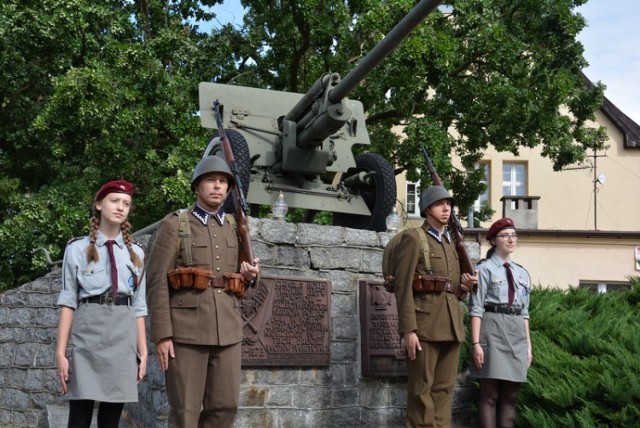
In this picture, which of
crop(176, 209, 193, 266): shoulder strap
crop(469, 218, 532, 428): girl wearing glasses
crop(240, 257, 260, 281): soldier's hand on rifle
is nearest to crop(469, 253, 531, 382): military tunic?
crop(469, 218, 532, 428): girl wearing glasses

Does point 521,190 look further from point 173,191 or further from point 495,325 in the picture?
point 495,325

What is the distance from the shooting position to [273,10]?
54.1ft

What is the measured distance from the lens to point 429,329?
5.54m

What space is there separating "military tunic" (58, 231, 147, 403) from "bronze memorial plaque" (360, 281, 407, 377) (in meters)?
2.67

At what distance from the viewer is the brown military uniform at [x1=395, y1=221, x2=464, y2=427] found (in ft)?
18.1

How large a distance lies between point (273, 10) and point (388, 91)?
9.12 ft

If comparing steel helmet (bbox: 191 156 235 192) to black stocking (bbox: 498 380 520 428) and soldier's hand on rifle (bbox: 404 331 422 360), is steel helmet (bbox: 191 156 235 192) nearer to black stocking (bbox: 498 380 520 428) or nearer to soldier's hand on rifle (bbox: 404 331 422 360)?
→ soldier's hand on rifle (bbox: 404 331 422 360)

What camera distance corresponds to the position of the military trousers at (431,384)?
552 centimetres

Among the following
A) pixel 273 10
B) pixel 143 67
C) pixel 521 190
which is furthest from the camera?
pixel 521 190

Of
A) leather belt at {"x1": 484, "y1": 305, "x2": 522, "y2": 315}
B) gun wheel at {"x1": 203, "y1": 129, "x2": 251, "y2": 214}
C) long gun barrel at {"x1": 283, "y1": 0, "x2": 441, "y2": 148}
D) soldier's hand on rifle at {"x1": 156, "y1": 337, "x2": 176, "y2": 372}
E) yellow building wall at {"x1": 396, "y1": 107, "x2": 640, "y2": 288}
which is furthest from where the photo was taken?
yellow building wall at {"x1": 396, "y1": 107, "x2": 640, "y2": 288}

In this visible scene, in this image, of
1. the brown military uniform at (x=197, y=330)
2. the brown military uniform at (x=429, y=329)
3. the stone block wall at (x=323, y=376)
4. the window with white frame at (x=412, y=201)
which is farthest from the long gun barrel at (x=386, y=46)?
the window with white frame at (x=412, y=201)

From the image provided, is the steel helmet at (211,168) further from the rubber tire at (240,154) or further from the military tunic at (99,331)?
the rubber tire at (240,154)

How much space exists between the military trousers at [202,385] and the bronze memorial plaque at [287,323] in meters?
1.43

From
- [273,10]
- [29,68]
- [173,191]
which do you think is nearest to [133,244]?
[173,191]
